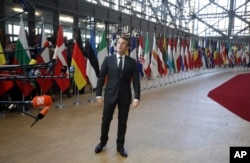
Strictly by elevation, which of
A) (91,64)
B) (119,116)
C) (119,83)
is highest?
(91,64)

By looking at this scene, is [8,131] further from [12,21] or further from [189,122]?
[12,21]

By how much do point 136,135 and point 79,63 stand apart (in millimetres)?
2677

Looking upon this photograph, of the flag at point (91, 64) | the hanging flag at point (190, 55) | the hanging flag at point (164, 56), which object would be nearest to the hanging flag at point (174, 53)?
the hanging flag at point (164, 56)

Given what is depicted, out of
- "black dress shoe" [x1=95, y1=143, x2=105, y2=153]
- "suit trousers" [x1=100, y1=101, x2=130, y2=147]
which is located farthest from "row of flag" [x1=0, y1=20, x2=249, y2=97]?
"black dress shoe" [x1=95, y1=143, x2=105, y2=153]

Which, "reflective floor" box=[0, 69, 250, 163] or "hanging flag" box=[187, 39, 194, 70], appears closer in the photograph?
"reflective floor" box=[0, 69, 250, 163]

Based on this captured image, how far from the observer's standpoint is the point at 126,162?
10.2 feet

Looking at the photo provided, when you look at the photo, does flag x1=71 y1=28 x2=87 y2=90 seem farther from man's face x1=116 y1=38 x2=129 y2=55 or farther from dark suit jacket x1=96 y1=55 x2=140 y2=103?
man's face x1=116 y1=38 x2=129 y2=55

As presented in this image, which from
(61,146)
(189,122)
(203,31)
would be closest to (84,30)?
(189,122)

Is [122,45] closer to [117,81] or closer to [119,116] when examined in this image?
[117,81]

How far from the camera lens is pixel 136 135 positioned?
4.11 m

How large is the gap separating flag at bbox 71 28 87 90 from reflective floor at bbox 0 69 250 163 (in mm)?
588

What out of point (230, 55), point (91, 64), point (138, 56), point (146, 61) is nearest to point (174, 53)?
point (146, 61)

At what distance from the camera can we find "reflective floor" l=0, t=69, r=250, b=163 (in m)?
3.25

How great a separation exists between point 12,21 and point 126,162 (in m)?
6.81
